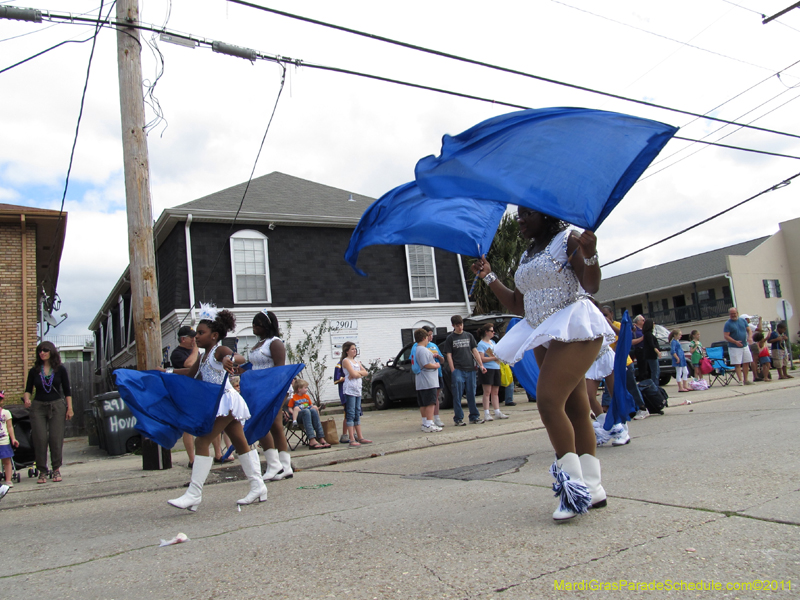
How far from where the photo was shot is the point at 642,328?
34.9 feet

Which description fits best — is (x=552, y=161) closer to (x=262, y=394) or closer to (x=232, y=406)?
(x=232, y=406)

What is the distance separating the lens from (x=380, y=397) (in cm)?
1711

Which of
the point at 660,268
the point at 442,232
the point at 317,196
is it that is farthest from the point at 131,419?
the point at 660,268

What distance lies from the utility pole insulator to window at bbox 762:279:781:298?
4226 cm

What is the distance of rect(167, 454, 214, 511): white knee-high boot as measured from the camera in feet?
15.4

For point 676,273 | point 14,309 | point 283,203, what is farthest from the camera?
point 676,273

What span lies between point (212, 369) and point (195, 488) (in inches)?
37.9

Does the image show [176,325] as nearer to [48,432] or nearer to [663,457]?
[48,432]

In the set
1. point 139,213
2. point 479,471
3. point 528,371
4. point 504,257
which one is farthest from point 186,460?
point 504,257

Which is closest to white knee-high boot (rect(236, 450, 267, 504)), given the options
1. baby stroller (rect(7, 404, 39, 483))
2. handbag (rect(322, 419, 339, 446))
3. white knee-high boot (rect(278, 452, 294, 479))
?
white knee-high boot (rect(278, 452, 294, 479))

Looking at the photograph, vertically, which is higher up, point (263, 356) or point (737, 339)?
point (263, 356)

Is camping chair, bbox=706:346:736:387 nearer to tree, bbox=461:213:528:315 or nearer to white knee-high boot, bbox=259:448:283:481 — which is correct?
tree, bbox=461:213:528:315

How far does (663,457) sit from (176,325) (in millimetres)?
16966

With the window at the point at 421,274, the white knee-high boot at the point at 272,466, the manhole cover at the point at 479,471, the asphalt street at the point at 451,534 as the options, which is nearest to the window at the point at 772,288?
the window at the point at 421,274
